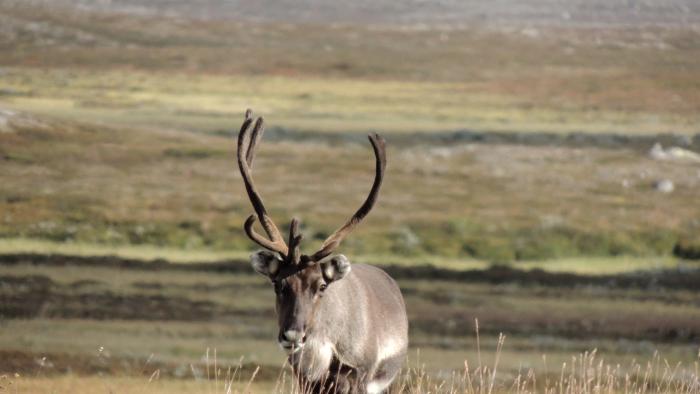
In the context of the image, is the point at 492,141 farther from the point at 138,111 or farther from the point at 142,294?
the point at 142,294

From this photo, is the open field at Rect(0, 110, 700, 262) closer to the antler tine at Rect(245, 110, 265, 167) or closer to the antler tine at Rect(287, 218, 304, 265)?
the antler tine at Rect(245, 110, 265, 167)

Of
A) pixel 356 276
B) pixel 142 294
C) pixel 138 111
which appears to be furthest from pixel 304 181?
pixel 138 111

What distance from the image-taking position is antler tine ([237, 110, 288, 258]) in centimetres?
1220

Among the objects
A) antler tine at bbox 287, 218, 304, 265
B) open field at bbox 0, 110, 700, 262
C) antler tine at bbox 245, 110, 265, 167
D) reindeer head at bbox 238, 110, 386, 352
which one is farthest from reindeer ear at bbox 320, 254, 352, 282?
open field at bbox 0, 110, 700, 262

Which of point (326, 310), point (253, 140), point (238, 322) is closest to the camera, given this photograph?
point (326, 310)

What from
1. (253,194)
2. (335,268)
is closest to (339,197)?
(253,194)

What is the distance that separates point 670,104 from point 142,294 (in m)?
99.2

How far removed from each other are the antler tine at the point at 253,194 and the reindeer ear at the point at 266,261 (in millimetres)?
172

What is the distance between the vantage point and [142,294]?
32.5m

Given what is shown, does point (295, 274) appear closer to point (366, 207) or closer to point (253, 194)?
point (253, 194)

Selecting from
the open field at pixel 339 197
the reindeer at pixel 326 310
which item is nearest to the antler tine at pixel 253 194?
the reindeer at pixel 326 310

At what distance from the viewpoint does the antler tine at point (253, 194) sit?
12.2 m

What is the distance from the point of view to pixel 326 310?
12195 millimetres

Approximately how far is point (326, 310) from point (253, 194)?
107 centimetres
